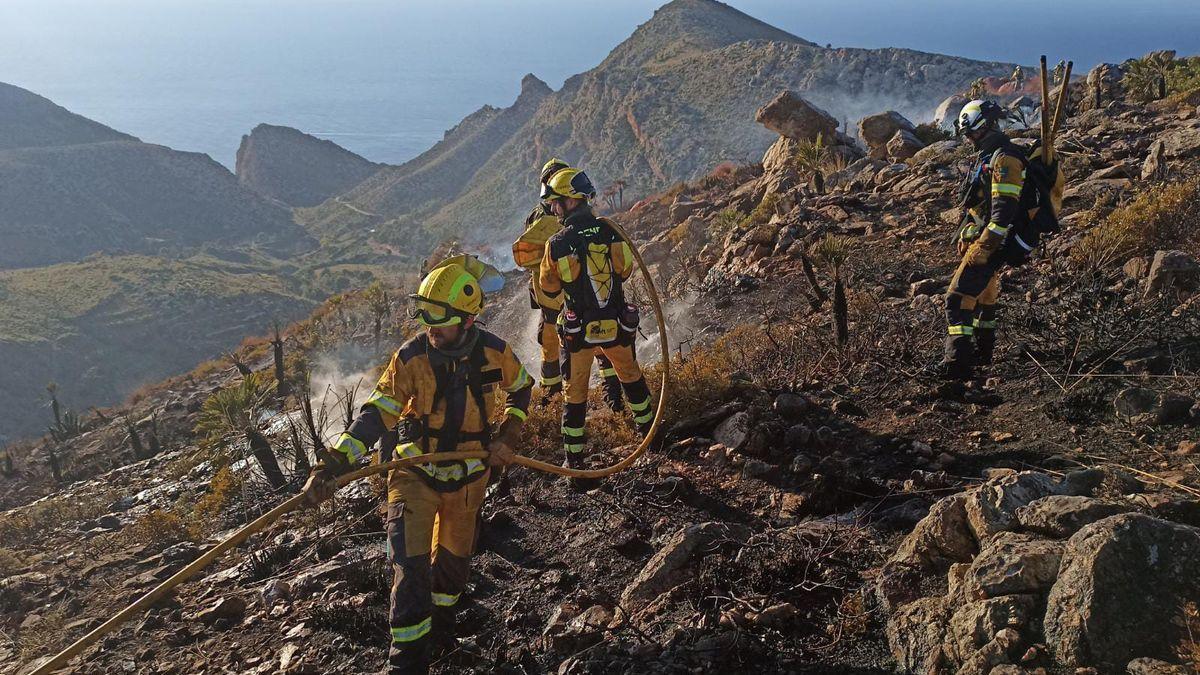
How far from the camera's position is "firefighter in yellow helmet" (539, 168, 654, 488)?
6.31 metres

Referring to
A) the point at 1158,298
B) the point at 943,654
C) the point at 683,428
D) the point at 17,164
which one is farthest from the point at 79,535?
the point at 17,164

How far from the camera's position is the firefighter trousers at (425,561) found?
4.06 meters

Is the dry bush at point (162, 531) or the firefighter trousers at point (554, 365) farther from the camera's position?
the dry bush at point (162, 531)

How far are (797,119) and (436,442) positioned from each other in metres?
17.1

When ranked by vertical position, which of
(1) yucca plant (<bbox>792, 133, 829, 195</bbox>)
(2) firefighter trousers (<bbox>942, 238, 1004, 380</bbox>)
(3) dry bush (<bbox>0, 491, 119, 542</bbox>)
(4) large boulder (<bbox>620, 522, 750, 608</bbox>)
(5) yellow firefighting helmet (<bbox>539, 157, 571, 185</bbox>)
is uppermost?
(1) yucca plant (<bbox>792, 133, 829, 195</bbox>)

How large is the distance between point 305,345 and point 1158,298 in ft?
76.4

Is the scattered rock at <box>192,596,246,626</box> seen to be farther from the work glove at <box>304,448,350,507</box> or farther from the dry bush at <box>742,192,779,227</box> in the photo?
the dry bush at <box>742,192,779,227</box>

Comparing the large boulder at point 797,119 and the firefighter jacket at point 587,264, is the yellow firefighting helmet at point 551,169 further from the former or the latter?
the large boulder at point 797,119

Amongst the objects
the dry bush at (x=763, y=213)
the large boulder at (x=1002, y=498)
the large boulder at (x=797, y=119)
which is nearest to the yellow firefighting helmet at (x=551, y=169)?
the large boulder at (x=1002, y=498)

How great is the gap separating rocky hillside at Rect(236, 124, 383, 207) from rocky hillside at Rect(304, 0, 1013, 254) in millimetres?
22807

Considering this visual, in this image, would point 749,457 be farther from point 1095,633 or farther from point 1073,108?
point 1073,108

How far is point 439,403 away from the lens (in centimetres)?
443

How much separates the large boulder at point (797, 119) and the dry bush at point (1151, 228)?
1128 cm

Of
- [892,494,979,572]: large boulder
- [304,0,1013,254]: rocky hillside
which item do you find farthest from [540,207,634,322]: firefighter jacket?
[304,0,1013,254]: rocky hillside
